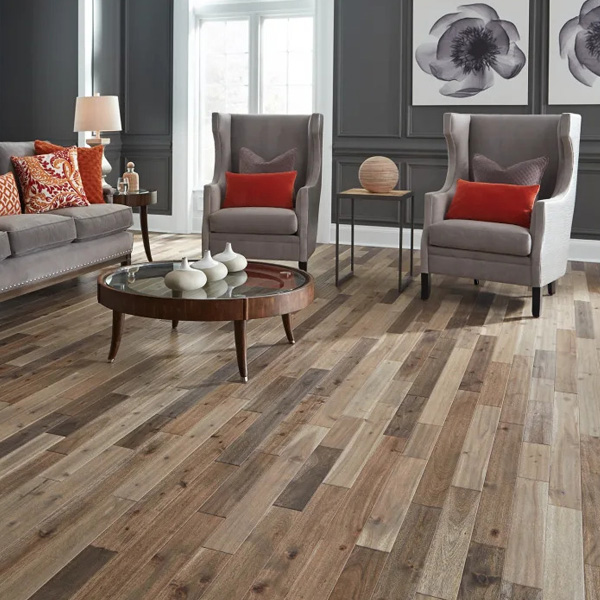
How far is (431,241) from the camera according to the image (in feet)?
14.9

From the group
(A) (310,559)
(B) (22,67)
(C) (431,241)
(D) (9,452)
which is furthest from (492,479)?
(B) (22,67)

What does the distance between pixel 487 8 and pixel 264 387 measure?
170 inches

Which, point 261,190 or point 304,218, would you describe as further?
point 261,190

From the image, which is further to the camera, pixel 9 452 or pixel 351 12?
pixel 351 12

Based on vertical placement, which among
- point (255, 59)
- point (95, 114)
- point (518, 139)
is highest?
point (255, 59)

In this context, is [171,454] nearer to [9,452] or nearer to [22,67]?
[9,452]

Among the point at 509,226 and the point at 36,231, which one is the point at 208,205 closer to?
the point at 36,231

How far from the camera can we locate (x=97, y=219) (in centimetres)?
464

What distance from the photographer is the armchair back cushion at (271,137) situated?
5520 mm

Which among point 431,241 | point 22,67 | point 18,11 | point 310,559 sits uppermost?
point 18,11

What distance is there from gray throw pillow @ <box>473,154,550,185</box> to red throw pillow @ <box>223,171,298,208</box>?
4.03 ft

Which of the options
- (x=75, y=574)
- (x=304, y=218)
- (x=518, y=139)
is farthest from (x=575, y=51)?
(x=75, y=574)

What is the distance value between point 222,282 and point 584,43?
3.97m

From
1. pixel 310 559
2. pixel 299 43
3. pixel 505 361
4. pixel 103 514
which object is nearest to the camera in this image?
pixel 310 559
